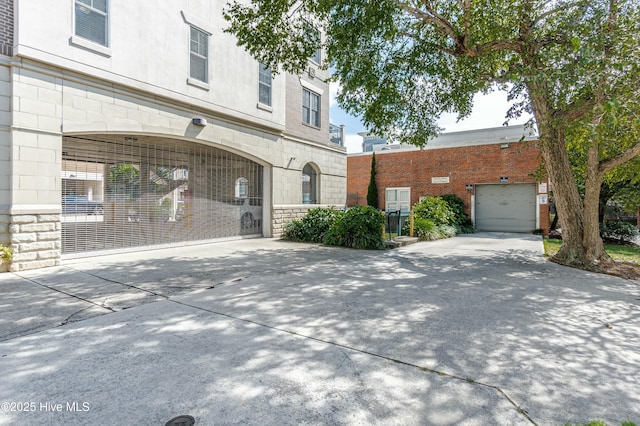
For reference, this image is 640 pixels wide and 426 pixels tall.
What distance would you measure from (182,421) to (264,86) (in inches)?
467

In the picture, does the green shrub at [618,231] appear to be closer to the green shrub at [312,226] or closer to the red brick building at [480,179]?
the red brick building at [480,179]

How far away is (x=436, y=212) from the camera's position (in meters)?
16.1

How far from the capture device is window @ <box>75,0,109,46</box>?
24.6 feet

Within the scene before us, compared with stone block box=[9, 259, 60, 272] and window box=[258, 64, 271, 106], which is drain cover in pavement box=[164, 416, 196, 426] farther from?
window box=[258, 64, 271, 106]

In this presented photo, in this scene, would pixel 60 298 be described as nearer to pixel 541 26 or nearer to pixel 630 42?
pixel 630 42

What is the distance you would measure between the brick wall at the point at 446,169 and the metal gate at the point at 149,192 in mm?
10665

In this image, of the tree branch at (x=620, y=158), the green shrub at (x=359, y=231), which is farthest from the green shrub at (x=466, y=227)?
the tree branch at (x=620, y=158)

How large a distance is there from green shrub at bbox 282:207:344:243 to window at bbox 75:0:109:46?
762cm

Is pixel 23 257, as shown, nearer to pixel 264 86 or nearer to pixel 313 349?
pixel 313 349

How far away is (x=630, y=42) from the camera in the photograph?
6309mm

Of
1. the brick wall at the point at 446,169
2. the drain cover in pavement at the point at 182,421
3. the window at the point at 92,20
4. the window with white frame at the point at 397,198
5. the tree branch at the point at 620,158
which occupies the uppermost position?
the window at the point at 92,20

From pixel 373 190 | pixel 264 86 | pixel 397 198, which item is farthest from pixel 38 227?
pixel 397 198

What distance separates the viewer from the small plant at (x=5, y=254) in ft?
21.2

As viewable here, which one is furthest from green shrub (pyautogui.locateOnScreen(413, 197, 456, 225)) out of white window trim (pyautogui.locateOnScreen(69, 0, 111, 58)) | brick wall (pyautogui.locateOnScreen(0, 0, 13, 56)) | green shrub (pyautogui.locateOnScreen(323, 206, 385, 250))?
brick wall (pyautogui.locateOnScreen(0, 0, 13, 56))
